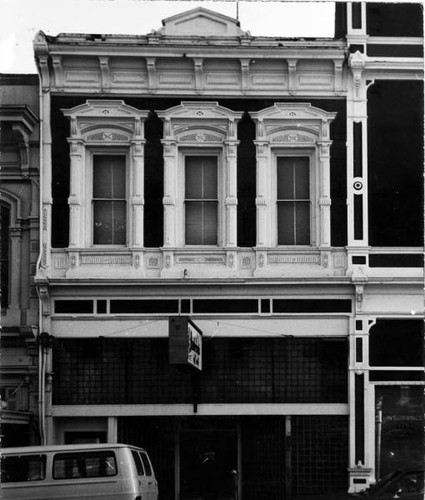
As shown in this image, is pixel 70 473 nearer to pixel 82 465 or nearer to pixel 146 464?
pixel 82 465

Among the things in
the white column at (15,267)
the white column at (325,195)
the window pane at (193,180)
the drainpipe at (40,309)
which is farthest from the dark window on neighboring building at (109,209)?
the white column at (325,195)

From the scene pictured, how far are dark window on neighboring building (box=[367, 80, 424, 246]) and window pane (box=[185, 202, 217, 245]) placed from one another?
2683 millimetres

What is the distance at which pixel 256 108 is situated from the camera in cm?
1952

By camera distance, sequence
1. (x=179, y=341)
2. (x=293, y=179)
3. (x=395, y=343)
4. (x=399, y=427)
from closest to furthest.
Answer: (x=179, y=341)
(x=399, y=427)
(x=395, y=343)
(x=293, y=179)

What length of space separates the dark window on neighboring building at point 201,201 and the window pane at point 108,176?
1132 mm

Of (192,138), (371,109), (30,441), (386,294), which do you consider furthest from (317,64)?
(30,441)

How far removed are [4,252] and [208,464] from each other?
4.97m

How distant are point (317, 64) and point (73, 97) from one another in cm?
427

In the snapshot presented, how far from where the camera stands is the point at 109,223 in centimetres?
1928

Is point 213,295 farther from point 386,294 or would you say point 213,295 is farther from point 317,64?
point 317,64

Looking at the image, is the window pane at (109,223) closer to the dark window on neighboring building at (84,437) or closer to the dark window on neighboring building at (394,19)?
the dark window on neighboring building at (84,437)

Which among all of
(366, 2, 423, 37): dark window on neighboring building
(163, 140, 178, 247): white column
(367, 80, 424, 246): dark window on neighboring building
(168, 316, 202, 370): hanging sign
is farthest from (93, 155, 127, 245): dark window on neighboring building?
(366, 2, 423, 37): dark window on neighboring building

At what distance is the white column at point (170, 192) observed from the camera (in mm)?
19141

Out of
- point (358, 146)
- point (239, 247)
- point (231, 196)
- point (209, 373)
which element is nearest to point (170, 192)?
point (231, 196)
